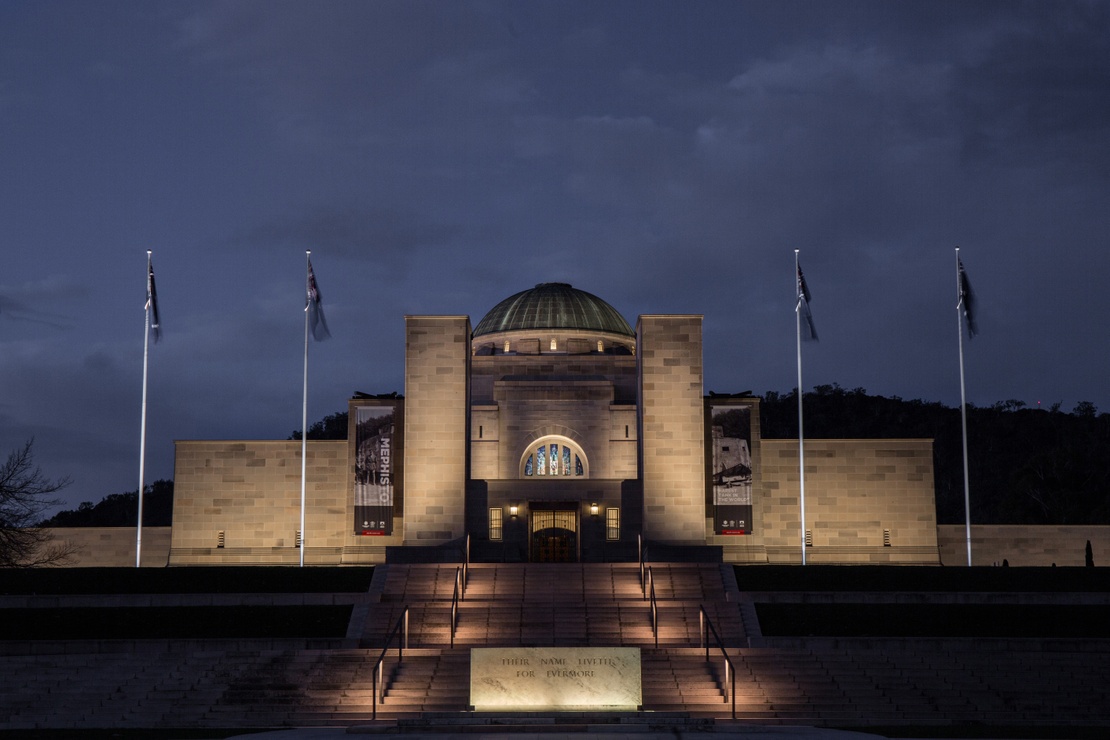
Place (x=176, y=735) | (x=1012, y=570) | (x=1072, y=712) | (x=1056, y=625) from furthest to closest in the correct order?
(x=1012, y=570), (x=1056, y=625), (x=1072, y=712), (x=176, y=735)

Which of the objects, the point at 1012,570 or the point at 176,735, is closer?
the point at 176,735

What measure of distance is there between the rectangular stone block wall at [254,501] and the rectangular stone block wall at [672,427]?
33.5 ft

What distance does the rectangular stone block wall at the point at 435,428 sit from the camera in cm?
3847

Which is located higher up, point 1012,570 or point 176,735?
point 1012,570

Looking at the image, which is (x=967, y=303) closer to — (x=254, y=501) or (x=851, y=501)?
(x=851, y=501)

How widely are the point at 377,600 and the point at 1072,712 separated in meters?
14.8

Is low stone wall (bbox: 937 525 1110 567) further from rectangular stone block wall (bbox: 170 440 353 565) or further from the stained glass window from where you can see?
rectangular stone block wall (bbox: 170 440 353 565)

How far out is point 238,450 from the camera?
4178 cm

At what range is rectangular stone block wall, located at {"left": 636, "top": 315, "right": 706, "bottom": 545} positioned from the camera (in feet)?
126

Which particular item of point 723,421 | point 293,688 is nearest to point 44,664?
point 293,688

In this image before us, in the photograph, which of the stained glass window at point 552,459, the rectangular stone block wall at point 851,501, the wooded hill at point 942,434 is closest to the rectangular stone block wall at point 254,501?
the stained glass window at point 552,459

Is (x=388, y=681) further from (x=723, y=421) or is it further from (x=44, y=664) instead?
(x=723, y=421)

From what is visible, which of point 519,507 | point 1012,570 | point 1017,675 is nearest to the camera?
point 1017,675

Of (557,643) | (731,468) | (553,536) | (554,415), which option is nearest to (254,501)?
(553,536)
